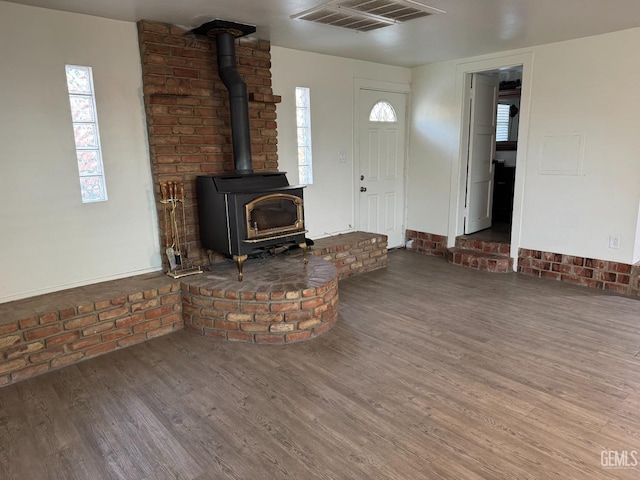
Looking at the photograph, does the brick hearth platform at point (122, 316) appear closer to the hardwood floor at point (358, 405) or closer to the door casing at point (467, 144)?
the hardwood floor at point (358, 405)

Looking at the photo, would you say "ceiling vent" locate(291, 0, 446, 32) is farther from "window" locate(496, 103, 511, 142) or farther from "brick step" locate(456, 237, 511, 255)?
"window" locate(496, 103, 511, 142)

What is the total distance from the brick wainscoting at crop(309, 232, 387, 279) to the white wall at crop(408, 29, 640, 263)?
1.56 m

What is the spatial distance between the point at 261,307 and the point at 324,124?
2.42m

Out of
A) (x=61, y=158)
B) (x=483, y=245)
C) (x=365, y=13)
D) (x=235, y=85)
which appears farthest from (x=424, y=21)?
(x=61, y=158)

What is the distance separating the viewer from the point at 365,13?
308cm

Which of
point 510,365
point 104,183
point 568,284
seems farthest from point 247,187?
point 568,284

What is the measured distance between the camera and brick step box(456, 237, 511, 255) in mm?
4840

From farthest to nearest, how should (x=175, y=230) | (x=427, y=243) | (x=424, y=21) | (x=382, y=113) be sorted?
(x=427, y=243), (x=382, y=113), (x=175, y=230), (x=424, y=21)

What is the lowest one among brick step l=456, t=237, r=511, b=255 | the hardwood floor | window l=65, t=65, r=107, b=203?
the hardwood floor

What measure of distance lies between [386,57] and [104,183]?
10.6ft

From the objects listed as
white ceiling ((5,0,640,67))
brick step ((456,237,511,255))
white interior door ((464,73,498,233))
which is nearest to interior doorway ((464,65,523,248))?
white interior door ((464,73,498,233))

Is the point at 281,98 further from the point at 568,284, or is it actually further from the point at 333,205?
the point at 568,284

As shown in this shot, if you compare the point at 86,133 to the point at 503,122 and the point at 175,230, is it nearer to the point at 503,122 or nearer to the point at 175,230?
the point at 175,230

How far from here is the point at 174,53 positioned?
11.3 ft
